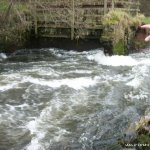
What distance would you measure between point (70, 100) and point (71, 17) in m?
7.31

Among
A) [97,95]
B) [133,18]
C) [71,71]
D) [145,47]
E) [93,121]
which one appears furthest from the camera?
[145,47]

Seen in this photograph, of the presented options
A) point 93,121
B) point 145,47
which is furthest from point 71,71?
point 145,47

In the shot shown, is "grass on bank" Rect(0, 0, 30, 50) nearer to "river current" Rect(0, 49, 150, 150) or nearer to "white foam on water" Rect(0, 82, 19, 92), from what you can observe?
"river current" Rect(0, 49, 150, 150)

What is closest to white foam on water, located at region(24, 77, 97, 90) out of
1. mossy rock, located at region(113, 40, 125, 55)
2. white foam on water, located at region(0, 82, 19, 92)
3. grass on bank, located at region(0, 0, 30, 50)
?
white foam on water, located at region(0, 82, 19, 92)

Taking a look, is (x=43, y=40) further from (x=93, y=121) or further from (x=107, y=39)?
(x=93, y=121)

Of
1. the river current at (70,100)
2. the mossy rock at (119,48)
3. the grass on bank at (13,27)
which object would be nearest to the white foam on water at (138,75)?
the river current at (70,100)

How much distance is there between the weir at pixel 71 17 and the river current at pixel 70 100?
1550 mm

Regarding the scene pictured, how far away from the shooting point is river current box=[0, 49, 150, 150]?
6.97m

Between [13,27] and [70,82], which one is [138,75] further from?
[13,27]

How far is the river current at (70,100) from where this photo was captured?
6969mm

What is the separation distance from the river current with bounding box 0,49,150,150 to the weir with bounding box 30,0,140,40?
5.08 ft

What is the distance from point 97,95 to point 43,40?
737 cm

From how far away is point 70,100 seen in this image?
924cm

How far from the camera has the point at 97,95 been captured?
9695 millimetres
